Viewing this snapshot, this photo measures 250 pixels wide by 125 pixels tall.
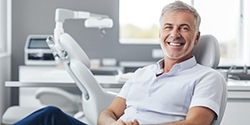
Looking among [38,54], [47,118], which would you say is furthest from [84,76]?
[38,54]

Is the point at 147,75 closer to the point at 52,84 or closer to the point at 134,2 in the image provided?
the point at 52,84

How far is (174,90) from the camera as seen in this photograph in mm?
2041

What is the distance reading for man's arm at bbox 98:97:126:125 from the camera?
2.17 m

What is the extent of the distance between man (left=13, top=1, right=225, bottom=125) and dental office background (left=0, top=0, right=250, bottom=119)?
1956 mm

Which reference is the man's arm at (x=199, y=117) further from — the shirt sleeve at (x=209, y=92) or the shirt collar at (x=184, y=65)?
the shirt collar at (x=184, y=65)

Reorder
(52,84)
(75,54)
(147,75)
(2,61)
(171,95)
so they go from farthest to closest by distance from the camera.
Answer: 1. (2,61)
2. (52,84)
3. (75,54)
4. (147,75)
5. (171,95)

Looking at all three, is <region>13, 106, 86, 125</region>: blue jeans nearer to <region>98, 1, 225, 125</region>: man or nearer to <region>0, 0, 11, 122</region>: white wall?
<region>98, 1, 225, 125</region>: man

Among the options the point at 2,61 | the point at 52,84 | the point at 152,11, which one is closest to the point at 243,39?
the point at 152,11

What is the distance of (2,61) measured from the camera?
3945 mm

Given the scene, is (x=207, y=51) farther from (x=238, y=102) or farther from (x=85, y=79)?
(x=238, y=102)

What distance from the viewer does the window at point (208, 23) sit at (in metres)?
4.13

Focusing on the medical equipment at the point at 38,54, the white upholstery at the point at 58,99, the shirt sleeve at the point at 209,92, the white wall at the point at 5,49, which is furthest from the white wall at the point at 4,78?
the shirt sleeve at the point at 209,92

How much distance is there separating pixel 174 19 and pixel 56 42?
0.87 m

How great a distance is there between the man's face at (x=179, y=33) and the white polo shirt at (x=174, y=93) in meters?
0.06
